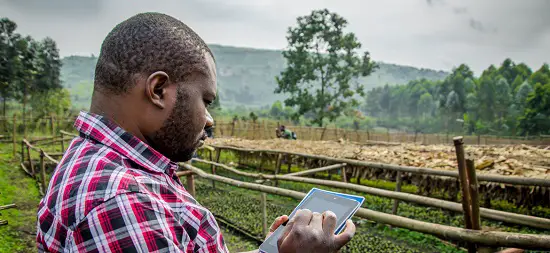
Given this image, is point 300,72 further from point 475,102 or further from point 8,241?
point 475,102

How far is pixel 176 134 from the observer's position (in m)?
0.96

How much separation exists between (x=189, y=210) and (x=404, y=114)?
8880cm

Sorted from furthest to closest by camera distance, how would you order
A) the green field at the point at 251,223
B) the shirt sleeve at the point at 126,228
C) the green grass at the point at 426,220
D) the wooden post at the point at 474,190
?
the green grass at the point at 426,220
the green field at the point at 251,223
the wooden post at the point at 474,190
the shirt sleeve at the point at 126,228

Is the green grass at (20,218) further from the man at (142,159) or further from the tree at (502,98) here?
the tree at (502,98)

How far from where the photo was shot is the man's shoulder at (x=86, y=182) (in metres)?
0.73

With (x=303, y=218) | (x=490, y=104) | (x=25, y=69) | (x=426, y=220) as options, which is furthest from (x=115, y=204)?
(x=490, y=104)

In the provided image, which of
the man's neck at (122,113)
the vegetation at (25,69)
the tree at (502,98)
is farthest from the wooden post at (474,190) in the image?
the tree at (502,98)

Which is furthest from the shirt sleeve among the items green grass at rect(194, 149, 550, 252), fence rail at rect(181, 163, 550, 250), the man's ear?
green grass at rect(194, 149, 550, 252)

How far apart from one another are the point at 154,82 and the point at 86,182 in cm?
29

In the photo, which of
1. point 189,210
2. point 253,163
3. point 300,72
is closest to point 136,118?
point 189,210

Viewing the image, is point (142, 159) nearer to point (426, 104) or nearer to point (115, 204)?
point (115, 204)

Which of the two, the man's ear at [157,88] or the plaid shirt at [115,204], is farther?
the man's ear at [157,88]

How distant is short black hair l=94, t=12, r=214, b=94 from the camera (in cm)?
92

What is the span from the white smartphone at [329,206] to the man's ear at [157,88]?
0.51m
